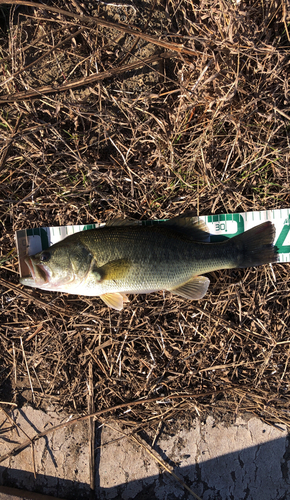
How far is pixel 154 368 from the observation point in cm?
343

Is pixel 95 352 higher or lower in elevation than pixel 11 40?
lower

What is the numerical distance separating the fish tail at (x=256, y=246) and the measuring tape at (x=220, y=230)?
7.7 inches

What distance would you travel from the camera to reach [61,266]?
297 cm

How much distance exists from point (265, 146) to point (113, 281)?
7.46 ft

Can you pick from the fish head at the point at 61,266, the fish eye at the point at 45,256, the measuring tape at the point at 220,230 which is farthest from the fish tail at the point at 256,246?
the fish eye at the point at 45,256

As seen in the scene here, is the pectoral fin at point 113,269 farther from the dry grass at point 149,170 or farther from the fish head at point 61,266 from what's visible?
the dry grass at point 149,170

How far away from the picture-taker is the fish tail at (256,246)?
10.1 ft

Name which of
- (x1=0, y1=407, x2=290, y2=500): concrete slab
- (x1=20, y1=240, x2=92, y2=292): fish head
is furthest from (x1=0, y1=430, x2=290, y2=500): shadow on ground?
(x1=20, y1=240, x2=92, y2=292): fish head

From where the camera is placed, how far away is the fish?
2949mm

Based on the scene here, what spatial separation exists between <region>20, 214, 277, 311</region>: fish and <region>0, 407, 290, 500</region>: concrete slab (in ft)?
6.10

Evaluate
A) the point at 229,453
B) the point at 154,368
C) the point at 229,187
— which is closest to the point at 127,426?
the point at 154,368

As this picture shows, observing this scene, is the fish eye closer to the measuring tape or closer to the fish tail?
the measuring tape

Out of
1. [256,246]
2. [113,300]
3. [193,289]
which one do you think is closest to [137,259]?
[113,300]

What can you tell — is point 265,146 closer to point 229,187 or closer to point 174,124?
point 229,187
